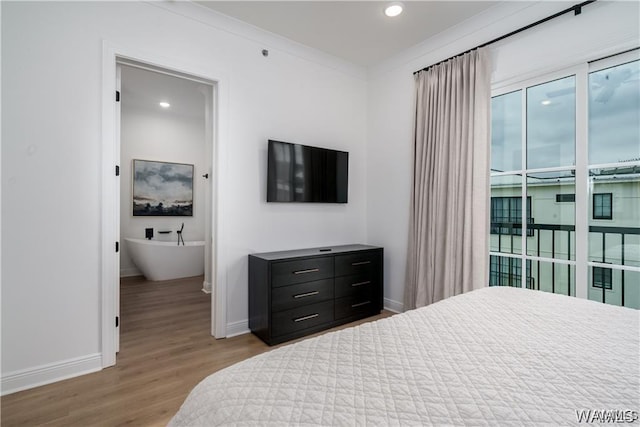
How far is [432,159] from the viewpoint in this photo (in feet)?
9.99

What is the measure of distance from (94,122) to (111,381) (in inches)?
72.7

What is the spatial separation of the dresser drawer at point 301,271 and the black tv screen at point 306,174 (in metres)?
0.70

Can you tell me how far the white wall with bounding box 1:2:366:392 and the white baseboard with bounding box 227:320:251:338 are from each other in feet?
0.12

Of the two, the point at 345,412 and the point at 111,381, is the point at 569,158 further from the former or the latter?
the point at 111,381

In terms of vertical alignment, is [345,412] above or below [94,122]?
below

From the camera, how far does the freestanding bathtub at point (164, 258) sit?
489 cm

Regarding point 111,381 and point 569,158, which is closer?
point 111,381

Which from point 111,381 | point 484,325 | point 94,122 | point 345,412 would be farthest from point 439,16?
point 111,381

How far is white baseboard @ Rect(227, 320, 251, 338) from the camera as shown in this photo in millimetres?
2857

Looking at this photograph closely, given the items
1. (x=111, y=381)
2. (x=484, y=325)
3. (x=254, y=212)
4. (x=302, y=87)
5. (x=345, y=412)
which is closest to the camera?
(x=345, y=412)

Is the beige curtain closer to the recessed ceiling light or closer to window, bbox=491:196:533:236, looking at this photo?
window, bbox=491:196:533:236

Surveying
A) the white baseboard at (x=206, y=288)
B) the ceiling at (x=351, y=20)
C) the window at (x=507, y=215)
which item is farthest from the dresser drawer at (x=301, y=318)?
the ceiling at (x=351, y=20)

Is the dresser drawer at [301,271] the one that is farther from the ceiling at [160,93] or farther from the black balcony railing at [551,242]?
the ceiling at [160,93]

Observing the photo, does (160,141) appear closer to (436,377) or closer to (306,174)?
(306,174)
